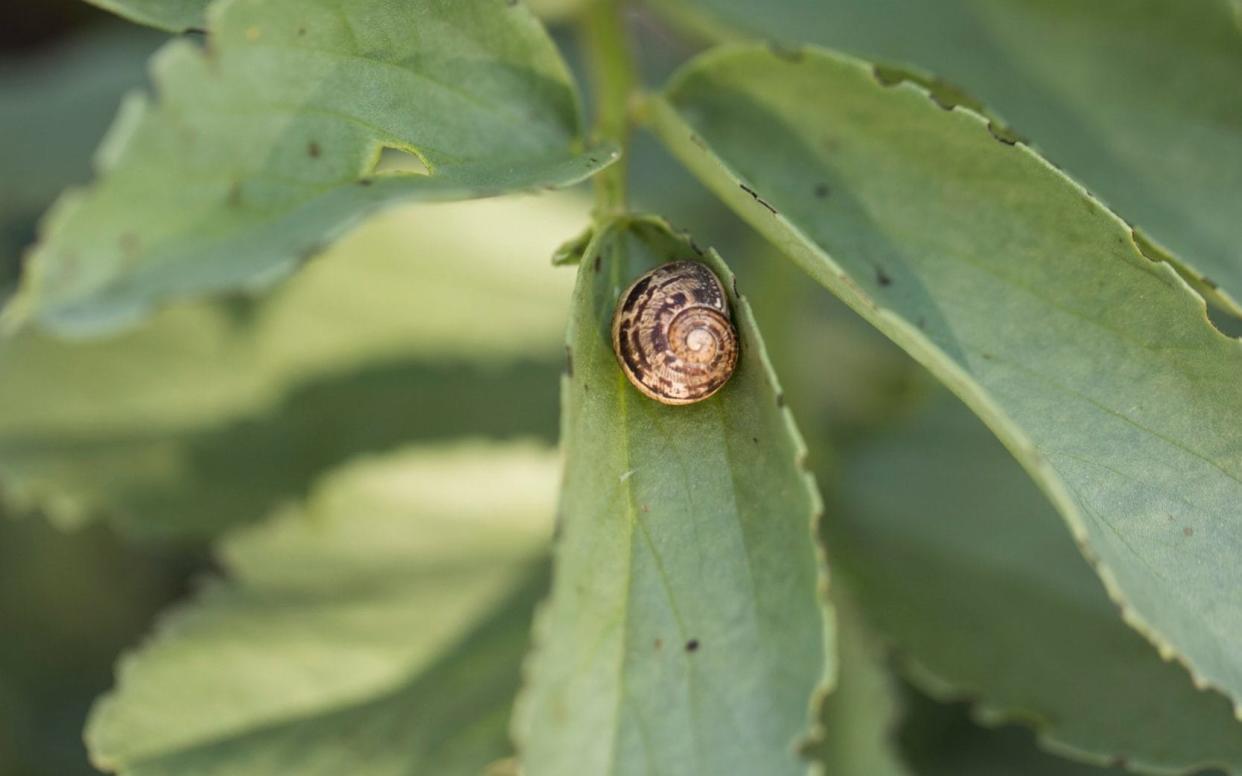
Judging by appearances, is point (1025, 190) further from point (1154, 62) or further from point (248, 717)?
point (248, 717)

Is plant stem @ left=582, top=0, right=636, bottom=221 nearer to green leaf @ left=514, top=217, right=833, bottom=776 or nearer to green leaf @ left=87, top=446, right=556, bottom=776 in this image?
green leaf @ left=514, top=217, right=833, bottom=776

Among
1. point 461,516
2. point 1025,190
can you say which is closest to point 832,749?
point 461,516

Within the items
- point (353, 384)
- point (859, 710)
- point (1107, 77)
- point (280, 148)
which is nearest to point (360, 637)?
point (353, 384)

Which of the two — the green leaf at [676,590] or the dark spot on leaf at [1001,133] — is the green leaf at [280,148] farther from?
the dark spot on leaf at [1001,133]

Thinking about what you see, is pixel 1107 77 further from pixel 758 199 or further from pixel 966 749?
pixel 966 749

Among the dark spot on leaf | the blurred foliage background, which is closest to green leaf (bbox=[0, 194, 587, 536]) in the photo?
the blurred foliage background
